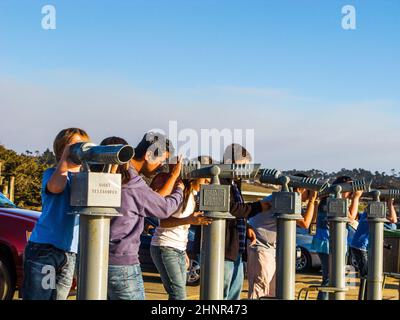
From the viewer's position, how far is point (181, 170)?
18.1ft

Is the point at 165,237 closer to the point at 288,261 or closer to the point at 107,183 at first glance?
the point at 288,261

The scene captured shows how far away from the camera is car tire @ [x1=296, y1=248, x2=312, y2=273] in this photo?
15.6 metres

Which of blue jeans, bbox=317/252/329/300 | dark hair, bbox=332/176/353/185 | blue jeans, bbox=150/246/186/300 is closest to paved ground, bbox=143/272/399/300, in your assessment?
blue jeans, bbox=317/252/329/300

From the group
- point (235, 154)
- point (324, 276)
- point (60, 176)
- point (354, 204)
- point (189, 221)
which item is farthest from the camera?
point (354, 204)

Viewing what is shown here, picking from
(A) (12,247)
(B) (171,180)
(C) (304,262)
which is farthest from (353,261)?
(C) (304,262)

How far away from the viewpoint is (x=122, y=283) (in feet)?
15.5

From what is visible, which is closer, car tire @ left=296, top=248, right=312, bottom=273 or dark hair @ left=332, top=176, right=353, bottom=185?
dark hair @ left=332, top=176, right=353, bottom=185

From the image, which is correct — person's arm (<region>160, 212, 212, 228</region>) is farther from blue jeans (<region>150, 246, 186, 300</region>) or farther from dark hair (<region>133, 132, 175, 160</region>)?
dark hair (<region>133, 132, 175, 160</region>)

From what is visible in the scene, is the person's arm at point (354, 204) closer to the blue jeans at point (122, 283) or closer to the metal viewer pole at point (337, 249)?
the metal viewer pole at point (337, 249)

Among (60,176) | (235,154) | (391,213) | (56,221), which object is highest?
(235,154)

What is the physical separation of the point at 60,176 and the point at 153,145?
3.77 ft

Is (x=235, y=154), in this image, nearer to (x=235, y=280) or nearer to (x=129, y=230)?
(x=235, y=280)

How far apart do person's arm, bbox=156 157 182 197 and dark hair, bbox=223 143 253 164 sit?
0.86 meters
